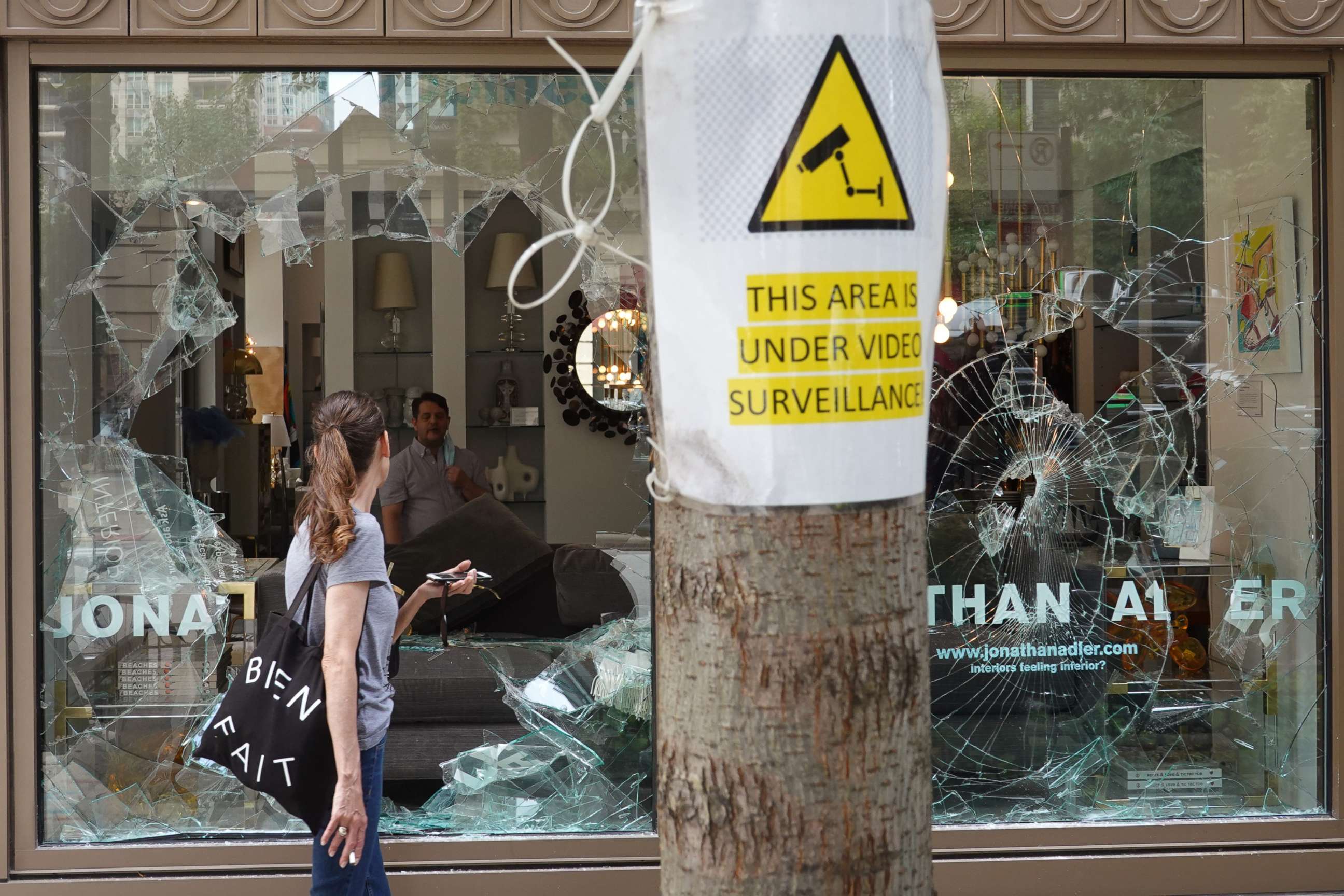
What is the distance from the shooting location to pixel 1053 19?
395 cm

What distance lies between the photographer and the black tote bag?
2750mm

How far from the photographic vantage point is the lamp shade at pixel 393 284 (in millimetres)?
4906

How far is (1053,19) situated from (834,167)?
9.30ft

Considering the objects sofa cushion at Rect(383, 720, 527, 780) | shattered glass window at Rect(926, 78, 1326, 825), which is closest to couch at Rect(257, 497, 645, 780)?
sofa cushion at Rect(383, 720, 527, 780)

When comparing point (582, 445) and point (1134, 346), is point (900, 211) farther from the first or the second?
point (582, 445)

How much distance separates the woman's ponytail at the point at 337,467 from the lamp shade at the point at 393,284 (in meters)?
2.02

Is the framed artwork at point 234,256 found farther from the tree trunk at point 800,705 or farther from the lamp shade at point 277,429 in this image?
the tree trunk at point 800,705

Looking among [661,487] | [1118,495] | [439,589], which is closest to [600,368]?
[439,589]

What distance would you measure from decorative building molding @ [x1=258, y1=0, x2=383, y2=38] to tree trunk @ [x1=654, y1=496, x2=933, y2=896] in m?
2.88

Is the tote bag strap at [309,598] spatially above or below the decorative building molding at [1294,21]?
below

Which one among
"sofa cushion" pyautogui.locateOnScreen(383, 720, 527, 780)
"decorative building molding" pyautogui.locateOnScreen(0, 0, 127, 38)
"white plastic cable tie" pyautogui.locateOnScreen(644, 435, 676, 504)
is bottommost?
"sofa cushion" pyautogui.locateOnScreen(383, 720, 527, 780)

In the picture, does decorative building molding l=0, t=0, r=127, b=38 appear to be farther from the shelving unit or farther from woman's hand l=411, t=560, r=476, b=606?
woman's hand l=411, t=560, r=476, b=606

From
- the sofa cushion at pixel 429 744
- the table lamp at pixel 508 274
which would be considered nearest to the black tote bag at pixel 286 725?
the table lamp at pixel 508 274

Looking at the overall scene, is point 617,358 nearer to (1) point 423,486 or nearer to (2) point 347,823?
(1) point 423,486
